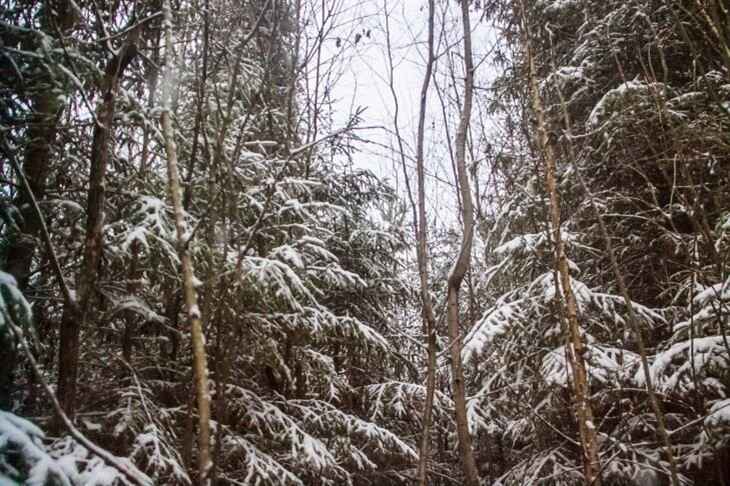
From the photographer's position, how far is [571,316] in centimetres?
415

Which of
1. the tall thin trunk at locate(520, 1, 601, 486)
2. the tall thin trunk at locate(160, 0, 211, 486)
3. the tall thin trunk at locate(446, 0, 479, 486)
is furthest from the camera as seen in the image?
the tall thin trunk at locate(520, 1, 601, 486)

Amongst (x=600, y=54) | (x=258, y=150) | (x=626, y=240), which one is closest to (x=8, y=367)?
(x=258, y=150)

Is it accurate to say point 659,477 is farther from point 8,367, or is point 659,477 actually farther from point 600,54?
point 8,367

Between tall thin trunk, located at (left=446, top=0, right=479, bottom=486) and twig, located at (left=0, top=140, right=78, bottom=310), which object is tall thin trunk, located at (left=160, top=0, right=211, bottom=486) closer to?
twig, located at (left=0, top=140, right=78, bottom=310)

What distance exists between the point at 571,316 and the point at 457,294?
4.81 ft

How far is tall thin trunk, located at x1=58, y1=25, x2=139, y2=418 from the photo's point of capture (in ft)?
7.63

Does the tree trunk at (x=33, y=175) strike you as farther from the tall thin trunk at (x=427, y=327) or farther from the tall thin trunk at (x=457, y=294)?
the tall thin trunk at (x=457, y=294)

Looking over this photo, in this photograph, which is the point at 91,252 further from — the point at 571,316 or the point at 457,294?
the point at 571,316

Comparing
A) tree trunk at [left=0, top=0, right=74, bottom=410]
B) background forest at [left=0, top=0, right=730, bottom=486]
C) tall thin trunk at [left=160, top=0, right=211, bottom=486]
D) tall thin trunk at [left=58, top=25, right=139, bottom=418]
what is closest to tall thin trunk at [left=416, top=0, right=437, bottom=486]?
background forest at [left=0, top=0, right=730, bottom=486]

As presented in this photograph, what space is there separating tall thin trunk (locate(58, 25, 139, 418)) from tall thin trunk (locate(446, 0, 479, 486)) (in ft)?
6.78

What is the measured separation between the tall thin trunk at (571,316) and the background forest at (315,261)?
0.09 feet

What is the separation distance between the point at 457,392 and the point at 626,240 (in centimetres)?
458

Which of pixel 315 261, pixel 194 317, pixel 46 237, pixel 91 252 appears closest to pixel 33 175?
pixel 91 252

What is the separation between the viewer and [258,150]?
7484 millimetres
